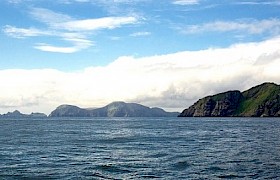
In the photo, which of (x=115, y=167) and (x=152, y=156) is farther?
(x=152, y=156)

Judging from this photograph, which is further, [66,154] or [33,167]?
[66,154]

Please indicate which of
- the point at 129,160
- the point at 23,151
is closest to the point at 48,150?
the point at 23,151

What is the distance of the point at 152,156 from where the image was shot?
2662 inches

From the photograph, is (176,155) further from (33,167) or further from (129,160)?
(33,167)

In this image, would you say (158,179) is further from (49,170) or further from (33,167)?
(33,167)

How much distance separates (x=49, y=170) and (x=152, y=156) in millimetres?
21160

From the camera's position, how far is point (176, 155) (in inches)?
2724

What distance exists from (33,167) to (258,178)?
102 feet

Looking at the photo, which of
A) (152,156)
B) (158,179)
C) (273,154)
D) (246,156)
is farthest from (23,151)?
(273,154)

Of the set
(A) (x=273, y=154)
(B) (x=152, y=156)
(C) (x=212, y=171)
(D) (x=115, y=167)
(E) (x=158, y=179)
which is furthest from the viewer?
(A) (x=273, y=154)

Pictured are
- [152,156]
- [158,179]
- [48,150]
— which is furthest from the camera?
[48,150]

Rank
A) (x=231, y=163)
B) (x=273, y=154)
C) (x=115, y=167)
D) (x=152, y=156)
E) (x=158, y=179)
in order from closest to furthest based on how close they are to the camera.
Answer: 1. (x=158, y=179)
2. (x=115, y=167)
3. (x=231, y=163)
4. (x=152, y=156)
5. (x=273, y=154)

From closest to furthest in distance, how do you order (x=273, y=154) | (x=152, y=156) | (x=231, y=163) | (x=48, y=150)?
(x=231, y=163) < (x=152, y=156) < (x=273, y=154) < (x=48, y=150)

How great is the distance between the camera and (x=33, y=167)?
54.9 metres
